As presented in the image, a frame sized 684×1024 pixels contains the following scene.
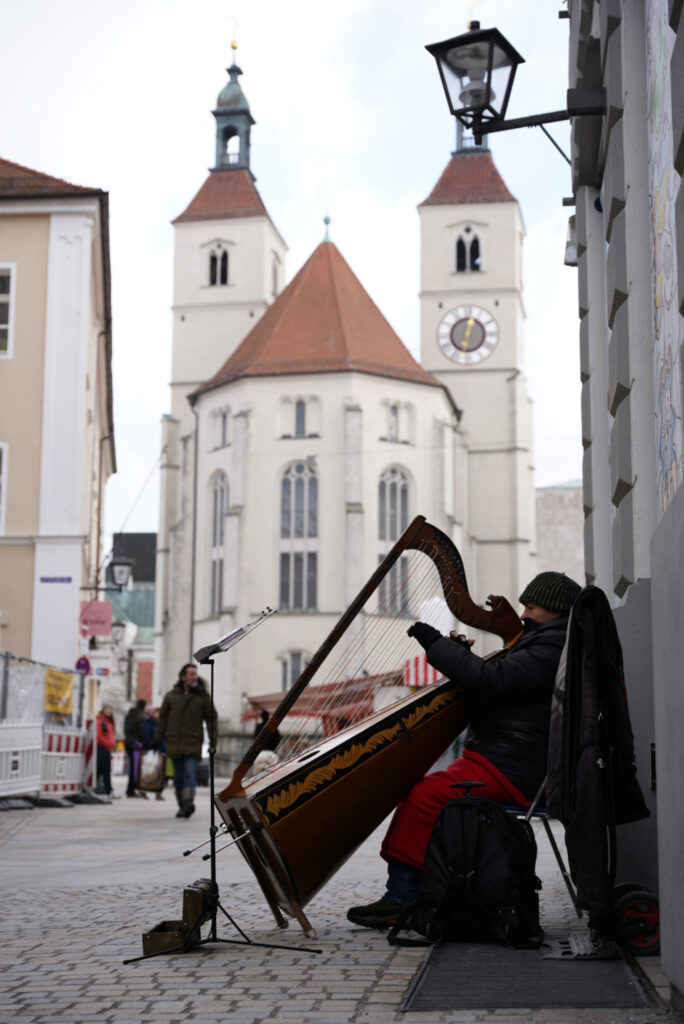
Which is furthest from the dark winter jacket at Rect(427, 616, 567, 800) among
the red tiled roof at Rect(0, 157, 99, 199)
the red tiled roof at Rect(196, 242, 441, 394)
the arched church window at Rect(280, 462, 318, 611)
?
the red tiled roof at Rect(196, 242, 441, 394)

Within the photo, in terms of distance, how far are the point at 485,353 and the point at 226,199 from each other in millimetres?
15616

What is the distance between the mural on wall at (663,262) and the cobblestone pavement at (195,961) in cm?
200

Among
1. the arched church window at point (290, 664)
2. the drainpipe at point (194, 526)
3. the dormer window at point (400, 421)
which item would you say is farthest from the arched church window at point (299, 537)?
the drainpipe at point (194, 526)

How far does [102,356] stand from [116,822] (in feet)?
64.7

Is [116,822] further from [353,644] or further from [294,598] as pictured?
[294,598]

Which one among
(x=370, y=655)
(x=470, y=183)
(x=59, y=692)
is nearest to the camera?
(x=370, y=655)

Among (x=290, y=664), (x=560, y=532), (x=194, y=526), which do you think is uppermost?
(x=560, y=532)

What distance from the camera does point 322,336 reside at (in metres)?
Result: 59.0

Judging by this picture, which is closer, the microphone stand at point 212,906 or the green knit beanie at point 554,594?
the microphone stand at point 212,906

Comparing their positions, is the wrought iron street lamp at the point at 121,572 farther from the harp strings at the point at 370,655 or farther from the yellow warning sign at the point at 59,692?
the harp strings at the point at 370,655

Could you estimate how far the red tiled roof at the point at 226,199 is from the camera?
67.4 metres

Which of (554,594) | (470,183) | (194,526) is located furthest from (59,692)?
(470,183)

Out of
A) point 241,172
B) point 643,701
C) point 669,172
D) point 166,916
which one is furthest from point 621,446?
point 241,172

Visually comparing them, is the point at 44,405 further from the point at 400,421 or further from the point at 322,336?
the point at 322,336
